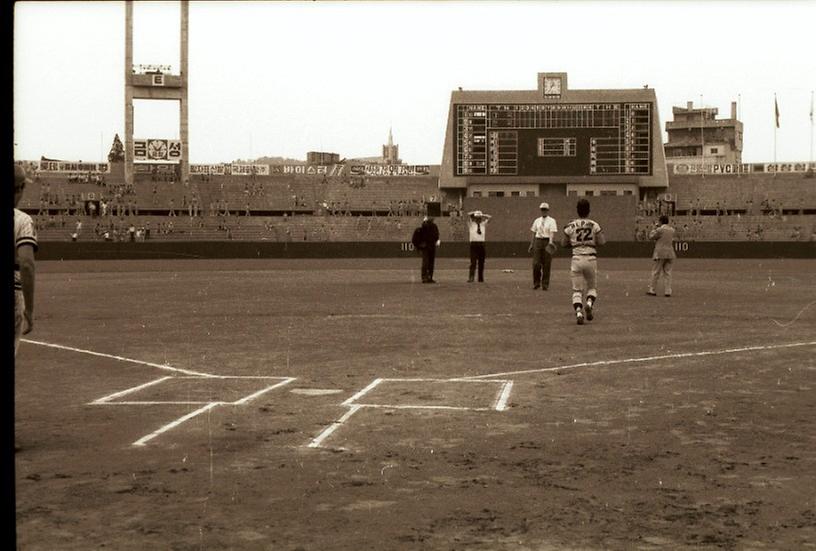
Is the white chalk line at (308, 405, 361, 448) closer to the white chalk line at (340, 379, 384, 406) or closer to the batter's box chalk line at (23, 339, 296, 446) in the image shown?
the white chalk line at (340, 379, 384, 406)

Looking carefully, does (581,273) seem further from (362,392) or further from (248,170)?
(248,170)

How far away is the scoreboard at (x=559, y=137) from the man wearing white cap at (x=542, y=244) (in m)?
29.1

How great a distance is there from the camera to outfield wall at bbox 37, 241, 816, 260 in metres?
47.0

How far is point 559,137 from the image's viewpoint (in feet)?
171

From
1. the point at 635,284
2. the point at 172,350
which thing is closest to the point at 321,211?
the point at 635,284

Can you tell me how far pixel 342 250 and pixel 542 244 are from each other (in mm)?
27307

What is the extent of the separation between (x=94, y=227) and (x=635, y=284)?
129ft

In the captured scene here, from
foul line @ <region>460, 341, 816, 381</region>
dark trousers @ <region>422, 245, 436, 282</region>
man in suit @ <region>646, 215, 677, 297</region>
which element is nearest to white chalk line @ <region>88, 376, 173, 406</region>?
foul line @ <region>460, 341, 816, 381</region>

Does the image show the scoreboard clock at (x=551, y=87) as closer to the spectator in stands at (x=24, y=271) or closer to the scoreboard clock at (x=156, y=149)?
the scoreboard clock at (x=156, y=149)

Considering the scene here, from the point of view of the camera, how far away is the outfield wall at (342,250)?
47.0 m

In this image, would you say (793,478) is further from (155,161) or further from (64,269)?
(155,161)

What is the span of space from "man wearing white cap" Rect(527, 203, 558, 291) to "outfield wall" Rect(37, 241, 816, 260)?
81.2 ft

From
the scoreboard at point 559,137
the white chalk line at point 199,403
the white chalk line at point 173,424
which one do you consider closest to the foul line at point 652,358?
the white chalk line at point 199,403

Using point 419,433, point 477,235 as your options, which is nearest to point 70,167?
point 477,235
